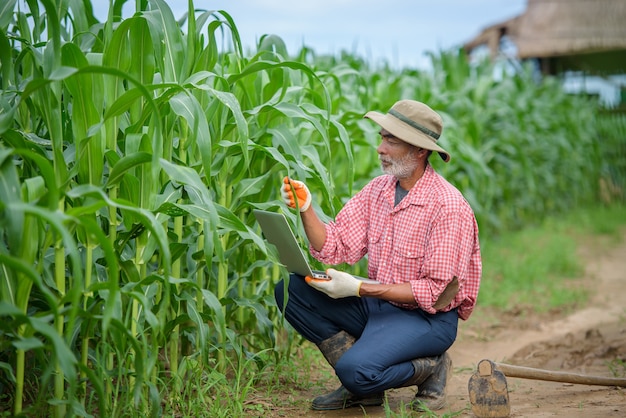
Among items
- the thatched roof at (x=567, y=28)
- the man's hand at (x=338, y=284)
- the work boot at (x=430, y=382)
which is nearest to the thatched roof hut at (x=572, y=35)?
the thatched roof at (x=567, y=28)

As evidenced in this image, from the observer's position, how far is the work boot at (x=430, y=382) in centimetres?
327

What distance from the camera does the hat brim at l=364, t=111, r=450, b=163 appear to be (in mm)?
3227

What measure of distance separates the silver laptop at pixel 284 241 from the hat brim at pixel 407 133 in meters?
0.63

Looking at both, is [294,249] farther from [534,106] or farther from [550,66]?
[550,66]

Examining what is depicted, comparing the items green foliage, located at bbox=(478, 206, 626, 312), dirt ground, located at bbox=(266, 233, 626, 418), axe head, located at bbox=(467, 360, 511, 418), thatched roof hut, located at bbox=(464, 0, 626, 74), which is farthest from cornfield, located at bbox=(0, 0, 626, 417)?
thatched roof hut, located at bbox=(464, 0, 626, 74)

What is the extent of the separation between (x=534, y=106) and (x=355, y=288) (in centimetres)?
688

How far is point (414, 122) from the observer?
10.9 ft

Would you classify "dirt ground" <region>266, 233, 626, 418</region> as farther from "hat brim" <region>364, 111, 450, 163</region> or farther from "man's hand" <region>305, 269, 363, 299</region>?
"hat brim" <region>364, 111, 450, 163</region>

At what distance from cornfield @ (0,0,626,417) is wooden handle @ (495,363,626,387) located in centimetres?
107

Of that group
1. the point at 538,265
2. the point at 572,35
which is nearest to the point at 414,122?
the point at 538,265

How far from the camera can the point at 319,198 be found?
437cm

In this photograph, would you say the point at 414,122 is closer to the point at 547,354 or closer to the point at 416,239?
the point at 416,239

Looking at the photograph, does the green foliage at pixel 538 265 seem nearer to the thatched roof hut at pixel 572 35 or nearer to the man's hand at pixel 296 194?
the man's hand at pixel 296 194

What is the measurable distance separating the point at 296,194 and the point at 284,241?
0.22 m
